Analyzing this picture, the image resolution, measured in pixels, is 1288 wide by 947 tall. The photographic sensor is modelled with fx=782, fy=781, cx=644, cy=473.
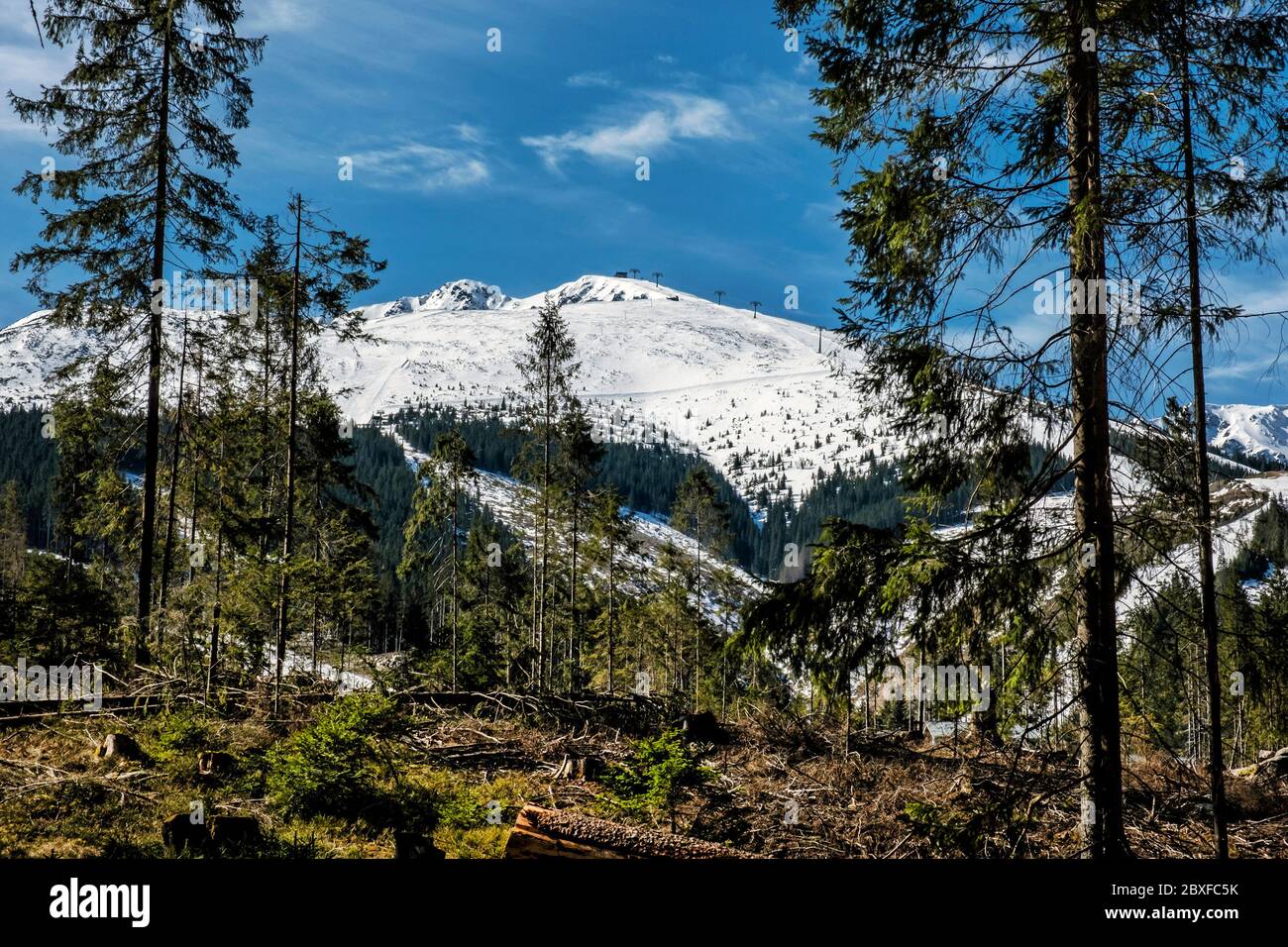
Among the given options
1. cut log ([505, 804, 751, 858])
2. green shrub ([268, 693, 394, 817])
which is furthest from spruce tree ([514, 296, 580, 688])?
cut log ([505, 804, 751, 858])

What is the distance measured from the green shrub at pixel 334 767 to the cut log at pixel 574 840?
4.29 m

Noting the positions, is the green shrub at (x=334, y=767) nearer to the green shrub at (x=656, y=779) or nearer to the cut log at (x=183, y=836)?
the cut log at (x=183, y=836)

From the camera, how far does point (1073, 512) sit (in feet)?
21.4

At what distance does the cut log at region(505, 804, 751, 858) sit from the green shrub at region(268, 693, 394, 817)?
4.29 m

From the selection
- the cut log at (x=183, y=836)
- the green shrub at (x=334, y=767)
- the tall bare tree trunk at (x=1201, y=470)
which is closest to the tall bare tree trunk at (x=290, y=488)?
the green shrub at (x=334, y=767)

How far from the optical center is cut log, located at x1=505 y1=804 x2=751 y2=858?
6.57m

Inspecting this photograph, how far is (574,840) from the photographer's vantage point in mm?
6641

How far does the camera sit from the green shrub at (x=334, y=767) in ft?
32.2

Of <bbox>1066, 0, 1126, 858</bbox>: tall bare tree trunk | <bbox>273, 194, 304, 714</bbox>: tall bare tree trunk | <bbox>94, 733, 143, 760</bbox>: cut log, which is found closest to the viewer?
<bbox>1066, 0, 1126, 858</bbox>: tall bare tree trunk

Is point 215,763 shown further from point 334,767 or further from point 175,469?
point 175,469

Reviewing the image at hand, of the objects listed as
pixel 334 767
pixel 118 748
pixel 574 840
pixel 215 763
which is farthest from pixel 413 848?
pixel 118 748

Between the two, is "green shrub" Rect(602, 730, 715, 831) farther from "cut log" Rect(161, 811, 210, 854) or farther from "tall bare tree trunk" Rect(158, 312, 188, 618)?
"tall bare tree trunk" Rect(158, 312, 188, 618)
